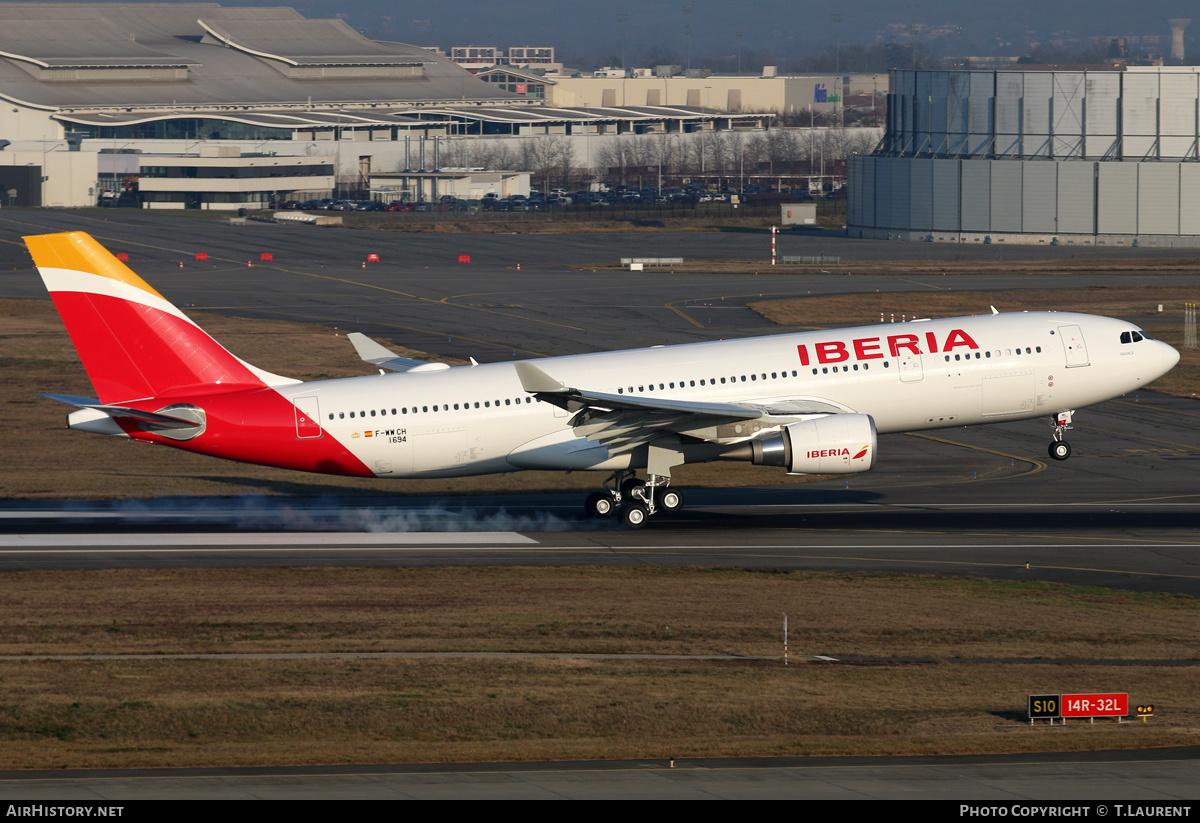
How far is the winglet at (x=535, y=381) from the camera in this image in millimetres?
40188

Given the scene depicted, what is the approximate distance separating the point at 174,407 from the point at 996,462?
32.2 metres

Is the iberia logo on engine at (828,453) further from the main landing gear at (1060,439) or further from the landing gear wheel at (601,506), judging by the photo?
the main landing gear at (1060,439)

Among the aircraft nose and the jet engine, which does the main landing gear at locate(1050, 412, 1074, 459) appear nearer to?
the aircraft nose

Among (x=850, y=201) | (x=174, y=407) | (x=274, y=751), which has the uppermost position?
(x=850, y=201)

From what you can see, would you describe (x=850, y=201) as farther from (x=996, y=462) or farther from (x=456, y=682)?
(x=456, y=682)

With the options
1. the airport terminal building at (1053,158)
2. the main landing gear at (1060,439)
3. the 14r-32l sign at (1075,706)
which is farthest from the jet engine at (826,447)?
the airport terminal building at (1053,158)

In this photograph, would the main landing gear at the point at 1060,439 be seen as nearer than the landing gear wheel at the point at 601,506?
No

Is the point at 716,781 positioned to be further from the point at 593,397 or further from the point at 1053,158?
the point at 1053,158

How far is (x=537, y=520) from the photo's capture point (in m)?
47.2

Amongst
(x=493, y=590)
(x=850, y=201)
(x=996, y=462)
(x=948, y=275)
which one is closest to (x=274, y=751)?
(x=493, y=590)

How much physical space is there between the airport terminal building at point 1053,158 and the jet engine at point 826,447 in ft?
387

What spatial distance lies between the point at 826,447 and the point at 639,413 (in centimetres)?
583

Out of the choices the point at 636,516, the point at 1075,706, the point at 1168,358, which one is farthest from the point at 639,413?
the point at 1075,706

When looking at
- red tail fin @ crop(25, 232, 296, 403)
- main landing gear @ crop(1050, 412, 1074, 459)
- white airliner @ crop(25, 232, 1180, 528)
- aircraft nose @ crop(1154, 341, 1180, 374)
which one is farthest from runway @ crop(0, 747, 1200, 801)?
aircraft nose @ crop(1154, 341, 1180, 374)
